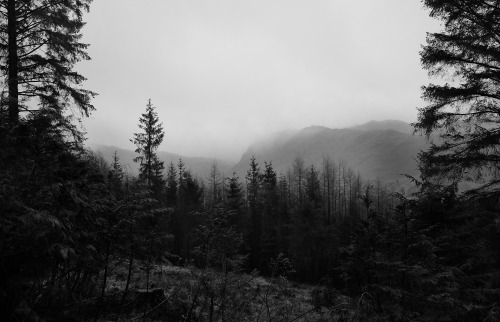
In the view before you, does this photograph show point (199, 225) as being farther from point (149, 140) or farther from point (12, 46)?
point (149, 140)

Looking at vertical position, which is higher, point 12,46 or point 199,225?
point 12,46

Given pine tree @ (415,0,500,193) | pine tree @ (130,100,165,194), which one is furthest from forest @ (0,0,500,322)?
pine tree @ (130,100,165,194)

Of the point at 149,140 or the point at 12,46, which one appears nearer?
the point at 12,46

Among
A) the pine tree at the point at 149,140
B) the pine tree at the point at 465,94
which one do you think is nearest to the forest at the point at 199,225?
the pine tree at the point at 465,94

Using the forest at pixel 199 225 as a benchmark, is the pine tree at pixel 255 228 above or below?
below

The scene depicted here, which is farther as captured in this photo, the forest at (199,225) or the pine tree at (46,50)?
the pine tree at (46,50)

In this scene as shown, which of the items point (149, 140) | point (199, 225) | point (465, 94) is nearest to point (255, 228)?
point (149, 140)

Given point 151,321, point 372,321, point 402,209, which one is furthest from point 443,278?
point 151,321

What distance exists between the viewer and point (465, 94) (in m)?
7.61

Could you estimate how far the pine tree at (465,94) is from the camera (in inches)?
289

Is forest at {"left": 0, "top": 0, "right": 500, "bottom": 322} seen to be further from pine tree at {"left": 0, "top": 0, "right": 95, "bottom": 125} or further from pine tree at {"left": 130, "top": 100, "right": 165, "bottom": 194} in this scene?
pine tree at {"left": 130, "top": 100, "right": 165, "bottom": 194}

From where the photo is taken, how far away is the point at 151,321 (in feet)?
20.5

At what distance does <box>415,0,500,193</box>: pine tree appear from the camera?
7.34 metres

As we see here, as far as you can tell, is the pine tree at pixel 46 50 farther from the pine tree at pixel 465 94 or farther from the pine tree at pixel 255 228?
the pine tree at pixel 255 228
